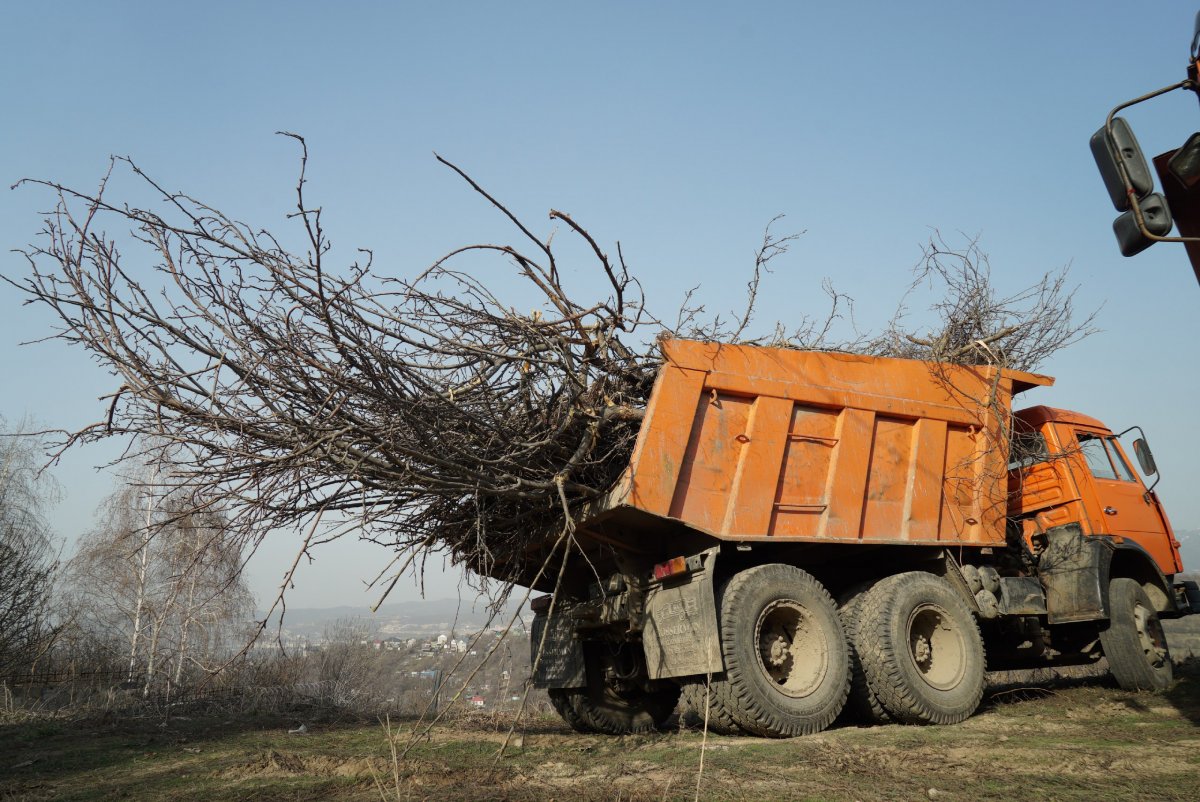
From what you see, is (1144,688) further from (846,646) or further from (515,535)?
(515,535)

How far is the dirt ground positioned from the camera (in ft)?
12.4

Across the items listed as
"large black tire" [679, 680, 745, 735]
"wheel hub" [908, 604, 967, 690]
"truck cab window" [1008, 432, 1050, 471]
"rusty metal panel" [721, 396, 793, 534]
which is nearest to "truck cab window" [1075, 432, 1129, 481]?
"truck cab window" [1008, 432, 1050, 471]

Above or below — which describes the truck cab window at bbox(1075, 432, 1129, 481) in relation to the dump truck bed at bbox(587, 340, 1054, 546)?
above

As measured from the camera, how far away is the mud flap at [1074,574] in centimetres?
702

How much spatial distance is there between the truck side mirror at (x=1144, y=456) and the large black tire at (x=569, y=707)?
19.8ft

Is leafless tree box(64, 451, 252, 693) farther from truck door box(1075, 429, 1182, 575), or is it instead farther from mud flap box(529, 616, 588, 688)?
truck door box(1075, 429, 1182, 575)

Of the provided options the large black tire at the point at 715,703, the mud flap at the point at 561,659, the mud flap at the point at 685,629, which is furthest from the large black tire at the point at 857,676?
the mud flap at the point at 561,659

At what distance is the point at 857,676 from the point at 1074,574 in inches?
106

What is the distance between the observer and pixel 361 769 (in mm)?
4559

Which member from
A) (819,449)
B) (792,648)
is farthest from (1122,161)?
(792,648)

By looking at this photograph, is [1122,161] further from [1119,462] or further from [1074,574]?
[1119,462]

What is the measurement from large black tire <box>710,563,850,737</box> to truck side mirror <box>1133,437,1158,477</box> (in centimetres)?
427

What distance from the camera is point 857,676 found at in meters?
6.01

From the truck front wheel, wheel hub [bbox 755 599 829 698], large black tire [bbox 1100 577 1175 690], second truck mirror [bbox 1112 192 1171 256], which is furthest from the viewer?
large black tire [bbox 1100 577 1175 690]
